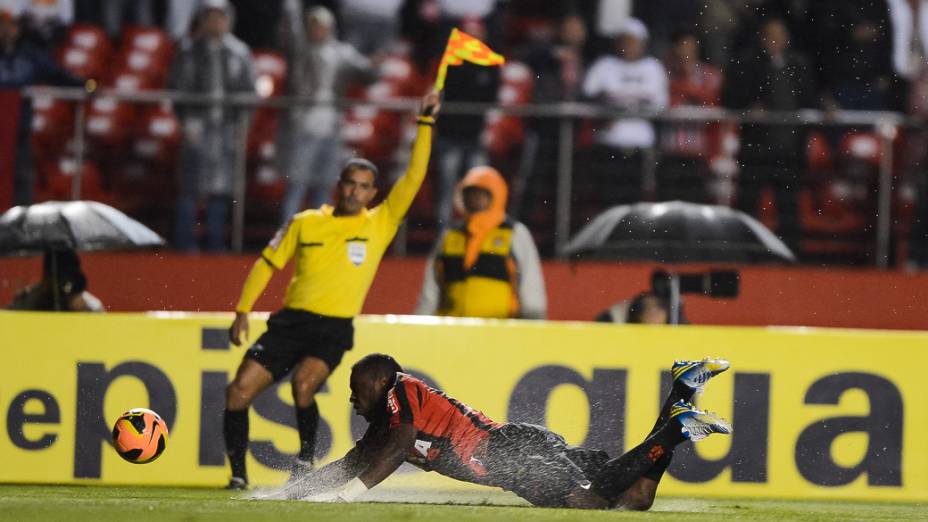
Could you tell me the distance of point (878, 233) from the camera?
1362 centimetres

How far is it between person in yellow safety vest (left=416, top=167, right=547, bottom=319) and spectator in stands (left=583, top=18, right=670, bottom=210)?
2.23 metres

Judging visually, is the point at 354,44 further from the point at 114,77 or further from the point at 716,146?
the point at 716,146

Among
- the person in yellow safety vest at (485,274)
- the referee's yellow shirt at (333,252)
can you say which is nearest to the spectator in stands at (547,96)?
the person in yellow safety vest at (485,274)

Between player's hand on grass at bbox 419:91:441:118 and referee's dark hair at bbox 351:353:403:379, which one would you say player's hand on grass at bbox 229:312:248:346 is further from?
player's hand on grass at bbox 419:91:441:118

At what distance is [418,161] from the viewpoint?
10070mm

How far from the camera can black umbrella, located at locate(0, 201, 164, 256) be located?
11.4 meters

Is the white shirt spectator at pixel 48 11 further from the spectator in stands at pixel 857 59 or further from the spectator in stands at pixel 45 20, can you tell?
the spectator in stands at pixel 857 59

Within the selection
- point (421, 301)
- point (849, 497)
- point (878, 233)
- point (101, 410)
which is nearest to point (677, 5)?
point (878, 233)

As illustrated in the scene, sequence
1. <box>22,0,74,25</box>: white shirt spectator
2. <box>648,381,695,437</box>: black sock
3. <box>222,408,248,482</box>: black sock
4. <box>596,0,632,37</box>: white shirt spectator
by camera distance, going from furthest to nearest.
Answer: <box>596,0,632,37</box>: white shirt spectator, <box>22,0,74,25</box>: white shirt spectator, <box>222,408,248,482</box>: black sock, <box>648,381,695,437</box>: black sock

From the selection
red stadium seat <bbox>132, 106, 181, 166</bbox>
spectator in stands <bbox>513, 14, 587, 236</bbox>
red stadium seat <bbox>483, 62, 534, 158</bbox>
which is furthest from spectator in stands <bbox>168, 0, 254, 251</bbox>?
spectator in stands <bbox>513, 14, 587, 236</bbox>

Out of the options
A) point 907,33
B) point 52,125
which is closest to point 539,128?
point 907,33

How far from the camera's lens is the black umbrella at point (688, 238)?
11.6 m

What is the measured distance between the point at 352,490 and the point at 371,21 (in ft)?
23.8

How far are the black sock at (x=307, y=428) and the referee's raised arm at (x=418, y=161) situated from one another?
1.28 m
